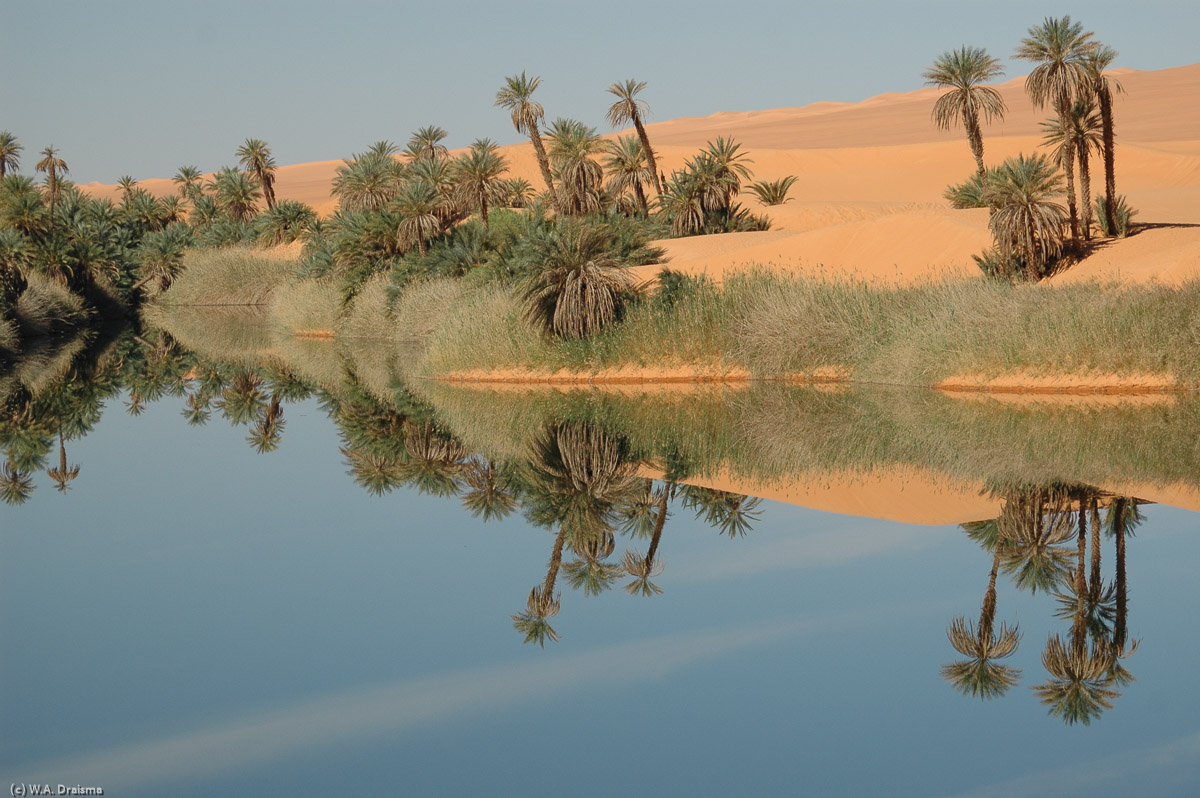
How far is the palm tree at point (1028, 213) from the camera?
28172 millimetres

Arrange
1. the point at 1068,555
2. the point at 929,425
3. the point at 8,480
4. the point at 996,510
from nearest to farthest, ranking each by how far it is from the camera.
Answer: the point at 1068,555 → the point at 996,510 → the point at 8,480 → the point at 929,425

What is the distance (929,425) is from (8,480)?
1276 centimetres

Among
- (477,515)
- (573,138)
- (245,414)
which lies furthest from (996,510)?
(573,138)

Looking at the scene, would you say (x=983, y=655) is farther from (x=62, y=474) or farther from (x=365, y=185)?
(x=365, y=185)

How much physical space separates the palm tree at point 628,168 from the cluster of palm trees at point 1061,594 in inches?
1680

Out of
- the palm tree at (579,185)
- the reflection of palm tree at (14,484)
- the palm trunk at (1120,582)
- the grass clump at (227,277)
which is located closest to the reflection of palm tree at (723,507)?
→ the palm trunk at (1120,582)

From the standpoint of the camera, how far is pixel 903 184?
85375 millimetres

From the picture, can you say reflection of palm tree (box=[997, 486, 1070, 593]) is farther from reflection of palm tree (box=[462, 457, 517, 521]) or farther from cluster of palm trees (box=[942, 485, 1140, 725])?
reflection of palm tree (box=[462, 457, 517, 521])

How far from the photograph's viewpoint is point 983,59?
46.0 metres

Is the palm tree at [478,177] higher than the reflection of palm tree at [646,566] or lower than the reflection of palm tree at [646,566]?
higher

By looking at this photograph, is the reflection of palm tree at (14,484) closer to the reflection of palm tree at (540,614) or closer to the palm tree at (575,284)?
the reflection of palm tree at (540,614)

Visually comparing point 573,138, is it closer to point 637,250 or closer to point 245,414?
Result: point 637,250

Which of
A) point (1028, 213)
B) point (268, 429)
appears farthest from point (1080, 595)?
point (1028, 213)

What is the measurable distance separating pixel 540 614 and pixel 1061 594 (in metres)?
3.94
